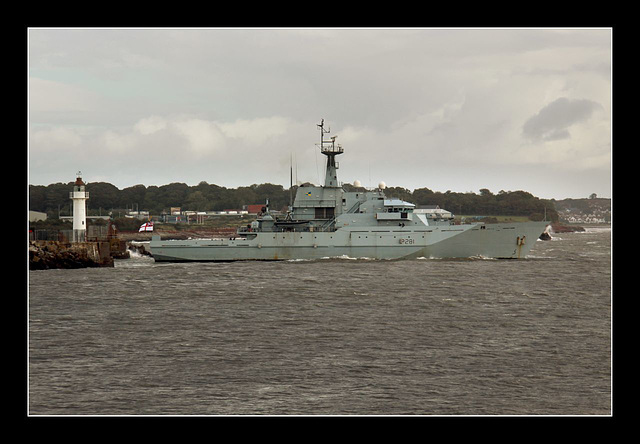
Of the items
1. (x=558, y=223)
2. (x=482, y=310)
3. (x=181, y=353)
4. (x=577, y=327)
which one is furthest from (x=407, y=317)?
(x=558, y=223)

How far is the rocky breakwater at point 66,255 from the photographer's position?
3647 cm

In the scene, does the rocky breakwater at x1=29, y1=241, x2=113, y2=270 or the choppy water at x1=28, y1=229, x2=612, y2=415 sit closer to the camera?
the choppy water at x1=28, y1=229, x2=612, y2=415

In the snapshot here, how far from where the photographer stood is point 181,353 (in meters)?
15.1

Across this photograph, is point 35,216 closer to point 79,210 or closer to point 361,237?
point 79,210

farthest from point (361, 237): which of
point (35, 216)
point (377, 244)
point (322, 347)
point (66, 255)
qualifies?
point (35, 216)

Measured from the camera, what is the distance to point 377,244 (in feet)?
125

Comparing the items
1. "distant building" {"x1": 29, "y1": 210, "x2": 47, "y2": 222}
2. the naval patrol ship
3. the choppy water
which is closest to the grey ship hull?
the naval patrol ship

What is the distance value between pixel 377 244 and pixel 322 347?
22436 mm

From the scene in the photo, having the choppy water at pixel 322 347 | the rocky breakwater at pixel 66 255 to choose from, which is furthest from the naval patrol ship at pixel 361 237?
the choppy water at pixel 322 347

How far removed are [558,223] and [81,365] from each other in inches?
5622

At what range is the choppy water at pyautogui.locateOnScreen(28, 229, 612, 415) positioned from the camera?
11.9 m

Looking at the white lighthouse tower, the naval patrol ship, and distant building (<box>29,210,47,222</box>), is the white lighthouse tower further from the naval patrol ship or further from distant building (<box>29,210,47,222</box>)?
distant building (<box>29,210,47,222</box>)

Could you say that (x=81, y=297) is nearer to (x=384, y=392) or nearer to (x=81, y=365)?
(x=81, y=365)

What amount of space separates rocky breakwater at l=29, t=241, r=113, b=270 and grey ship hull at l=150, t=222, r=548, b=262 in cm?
399
